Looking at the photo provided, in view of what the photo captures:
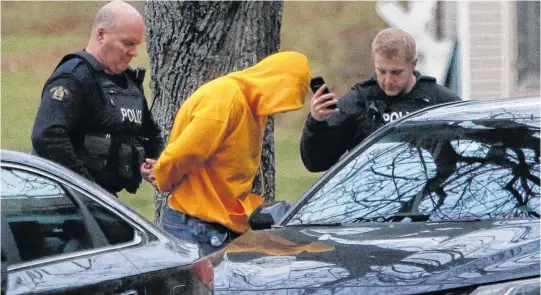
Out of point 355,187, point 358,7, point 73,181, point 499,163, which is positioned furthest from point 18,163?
point 358,7

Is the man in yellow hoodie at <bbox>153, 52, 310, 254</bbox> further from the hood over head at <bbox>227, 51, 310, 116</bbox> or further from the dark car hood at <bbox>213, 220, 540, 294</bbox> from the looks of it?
the dark car hood at <bbox>213, 220, 540, 294</bbox>

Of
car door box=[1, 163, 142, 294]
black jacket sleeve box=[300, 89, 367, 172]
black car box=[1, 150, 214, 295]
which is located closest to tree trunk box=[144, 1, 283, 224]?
black jacket sleeve box=[300, 89, 367, 172]

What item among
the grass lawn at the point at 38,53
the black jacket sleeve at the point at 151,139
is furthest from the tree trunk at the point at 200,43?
the grass lawn at the point at 38,53

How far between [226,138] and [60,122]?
31.6 inches

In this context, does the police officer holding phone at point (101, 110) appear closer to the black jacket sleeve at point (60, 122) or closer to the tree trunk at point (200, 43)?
the black jacket sleeve at point (60, 122)

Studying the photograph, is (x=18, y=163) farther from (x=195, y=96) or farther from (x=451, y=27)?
(x=451, y=27)

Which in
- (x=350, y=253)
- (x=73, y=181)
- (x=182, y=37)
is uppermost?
(x=182, y=37)

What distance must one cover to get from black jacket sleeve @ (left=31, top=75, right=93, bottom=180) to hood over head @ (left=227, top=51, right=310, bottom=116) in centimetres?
78

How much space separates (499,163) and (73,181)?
2.02 metres

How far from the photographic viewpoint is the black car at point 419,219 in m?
4.29

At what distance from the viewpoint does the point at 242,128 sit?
19.1ft

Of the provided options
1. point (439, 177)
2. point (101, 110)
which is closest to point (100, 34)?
point (101, 110)

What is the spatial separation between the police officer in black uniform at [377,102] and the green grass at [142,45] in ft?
32.9

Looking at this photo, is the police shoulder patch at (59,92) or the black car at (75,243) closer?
the black car at (75,243)
